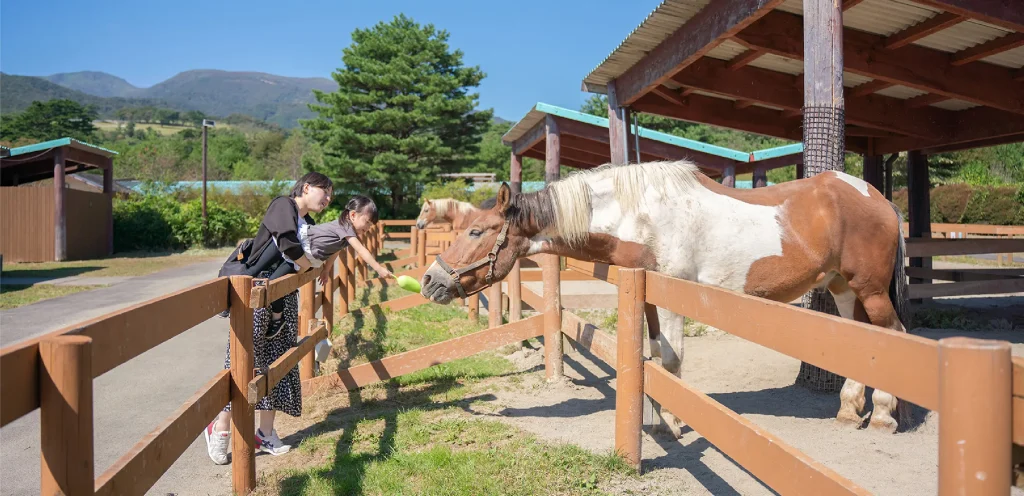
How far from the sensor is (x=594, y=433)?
396 centimetres

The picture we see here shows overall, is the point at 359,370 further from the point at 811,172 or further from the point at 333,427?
the point at 811,172

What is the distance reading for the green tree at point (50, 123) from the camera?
7212 centimetres

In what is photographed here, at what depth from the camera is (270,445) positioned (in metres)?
3.78

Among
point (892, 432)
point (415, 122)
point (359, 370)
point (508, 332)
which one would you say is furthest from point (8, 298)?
point (415, 122)

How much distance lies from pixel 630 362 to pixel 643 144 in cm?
885

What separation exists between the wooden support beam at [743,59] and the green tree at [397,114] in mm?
23084

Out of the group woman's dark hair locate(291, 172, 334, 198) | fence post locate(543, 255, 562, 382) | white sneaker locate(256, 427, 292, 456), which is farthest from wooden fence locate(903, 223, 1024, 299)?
white sneaker locate(256, 427, 292, 456)

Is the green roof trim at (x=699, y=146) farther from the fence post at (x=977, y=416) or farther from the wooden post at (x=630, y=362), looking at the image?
the fence post at (x=977, y=416)

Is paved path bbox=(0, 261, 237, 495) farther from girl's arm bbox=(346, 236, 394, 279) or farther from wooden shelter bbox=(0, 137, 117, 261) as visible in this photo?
wooden shelter bbox=(0, 137, 117, 261)

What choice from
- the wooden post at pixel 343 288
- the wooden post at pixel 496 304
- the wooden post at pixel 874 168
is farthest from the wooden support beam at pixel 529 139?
the wooden post at pixel 874 168

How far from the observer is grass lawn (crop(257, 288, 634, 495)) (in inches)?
124

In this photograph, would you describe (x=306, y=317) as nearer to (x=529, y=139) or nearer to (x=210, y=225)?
(x=529, y=139)

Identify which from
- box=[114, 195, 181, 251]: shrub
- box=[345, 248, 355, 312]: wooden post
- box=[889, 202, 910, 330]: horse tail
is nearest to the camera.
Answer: box=[889, 202, 910, 330]: horse tail

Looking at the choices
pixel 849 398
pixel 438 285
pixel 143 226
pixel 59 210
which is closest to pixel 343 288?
pixel 438 285
